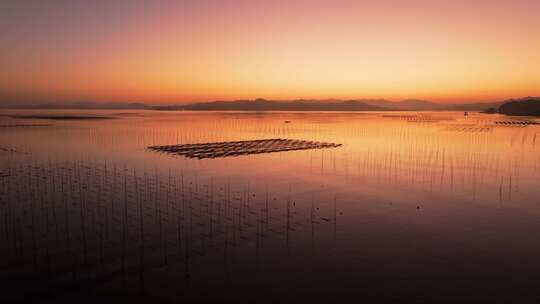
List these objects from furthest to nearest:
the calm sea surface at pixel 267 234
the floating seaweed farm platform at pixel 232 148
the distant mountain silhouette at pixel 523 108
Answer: the distant mountain silhouette at pixel 523 108 < the floating seaweed farm platform at pixel 232 148 < the calm sea surface at pixel 267 234

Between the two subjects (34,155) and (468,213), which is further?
(34,155)

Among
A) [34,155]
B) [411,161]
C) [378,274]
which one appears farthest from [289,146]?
[378,274]

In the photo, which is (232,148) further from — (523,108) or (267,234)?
(523,108)

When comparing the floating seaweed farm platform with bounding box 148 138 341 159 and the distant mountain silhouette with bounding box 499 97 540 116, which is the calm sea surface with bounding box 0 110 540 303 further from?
the distant mountain silhouette with bounding box 499 97 540 116

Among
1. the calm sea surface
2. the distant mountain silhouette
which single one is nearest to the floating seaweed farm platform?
the calm sea surface

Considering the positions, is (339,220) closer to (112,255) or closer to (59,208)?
(112,255)

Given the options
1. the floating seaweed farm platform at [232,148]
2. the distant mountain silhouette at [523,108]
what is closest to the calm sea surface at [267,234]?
the floating seaweed farm platform at [232,148]

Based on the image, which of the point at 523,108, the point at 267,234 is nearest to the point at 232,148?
the point at 267,234

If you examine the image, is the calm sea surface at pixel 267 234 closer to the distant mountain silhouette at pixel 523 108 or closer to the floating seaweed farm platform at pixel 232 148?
the floating seaweed farm platform at pixel 232 148
